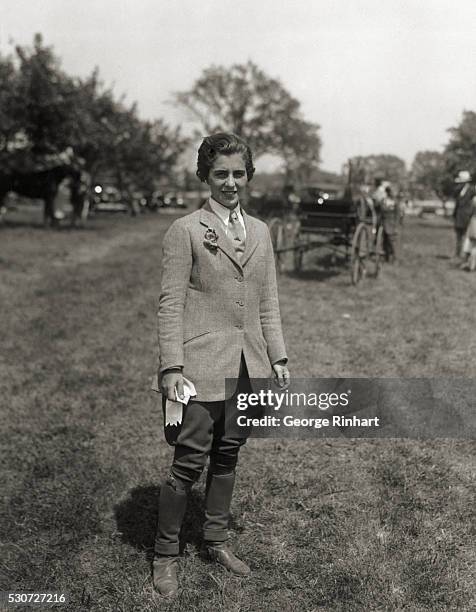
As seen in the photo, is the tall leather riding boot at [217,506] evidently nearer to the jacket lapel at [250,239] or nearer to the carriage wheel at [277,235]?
the jacket lapel at [250,239]

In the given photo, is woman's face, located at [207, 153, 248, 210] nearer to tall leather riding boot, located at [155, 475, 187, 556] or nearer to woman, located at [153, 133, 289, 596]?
woman, located at [153, 133, 289, 596]

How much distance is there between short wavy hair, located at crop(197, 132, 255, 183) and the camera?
9.26ft

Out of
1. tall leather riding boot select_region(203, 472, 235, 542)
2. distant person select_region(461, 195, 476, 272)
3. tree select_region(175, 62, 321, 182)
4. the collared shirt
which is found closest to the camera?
the collared shirt

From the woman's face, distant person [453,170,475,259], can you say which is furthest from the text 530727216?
distant person [453,170,475,259]

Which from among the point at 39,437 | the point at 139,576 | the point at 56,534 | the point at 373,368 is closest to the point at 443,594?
the point at 139,576

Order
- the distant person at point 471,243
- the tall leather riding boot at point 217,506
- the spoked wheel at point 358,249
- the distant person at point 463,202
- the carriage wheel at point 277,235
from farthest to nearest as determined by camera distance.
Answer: the distant person at point 463,202 < the distant person at point 471,243 < the carriage wheel at point 277,235 < the spoked wheel at point 358,249 < the tall leather riding boot at point 217,506

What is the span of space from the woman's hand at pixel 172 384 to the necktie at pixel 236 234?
60cm

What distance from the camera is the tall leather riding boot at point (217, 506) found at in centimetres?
317

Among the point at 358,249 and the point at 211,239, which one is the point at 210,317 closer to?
the point at 211,239

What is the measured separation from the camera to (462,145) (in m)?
37.0

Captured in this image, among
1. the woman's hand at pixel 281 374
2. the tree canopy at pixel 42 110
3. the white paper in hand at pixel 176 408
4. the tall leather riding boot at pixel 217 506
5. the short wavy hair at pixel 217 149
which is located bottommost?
the tall leather riding boot at pixel 217 506

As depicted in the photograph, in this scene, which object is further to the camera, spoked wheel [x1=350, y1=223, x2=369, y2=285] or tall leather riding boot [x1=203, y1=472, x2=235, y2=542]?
spoked wheel [x1=350, y1=223, x2=369, y2=285]

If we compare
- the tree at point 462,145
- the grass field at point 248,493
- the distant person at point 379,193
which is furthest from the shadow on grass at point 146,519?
the tree at point 462,145

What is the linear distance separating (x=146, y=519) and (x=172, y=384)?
128cm
